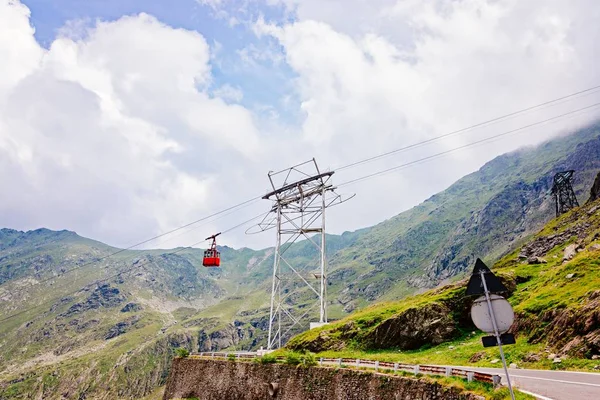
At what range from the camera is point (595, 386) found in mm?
14148

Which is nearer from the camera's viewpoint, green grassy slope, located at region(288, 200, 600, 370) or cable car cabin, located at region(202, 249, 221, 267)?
green grassy slope, located at region(288, 200, 600, 370)

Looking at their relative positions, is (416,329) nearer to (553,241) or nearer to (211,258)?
(211,258)

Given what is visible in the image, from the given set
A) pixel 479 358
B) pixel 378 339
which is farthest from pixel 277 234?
pixel 479 358

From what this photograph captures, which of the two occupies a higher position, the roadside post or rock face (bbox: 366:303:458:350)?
the roadside post

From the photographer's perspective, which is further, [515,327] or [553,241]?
[553,241]

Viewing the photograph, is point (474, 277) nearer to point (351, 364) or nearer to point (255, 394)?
point (351, 364)

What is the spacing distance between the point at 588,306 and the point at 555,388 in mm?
9554

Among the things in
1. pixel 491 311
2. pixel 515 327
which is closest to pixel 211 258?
pixel 515 327

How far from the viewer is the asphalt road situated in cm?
1323

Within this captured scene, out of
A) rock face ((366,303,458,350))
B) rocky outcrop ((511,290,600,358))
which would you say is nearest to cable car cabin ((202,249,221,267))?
rock face ((366,303,458,350))

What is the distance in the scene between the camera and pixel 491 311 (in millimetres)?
10648

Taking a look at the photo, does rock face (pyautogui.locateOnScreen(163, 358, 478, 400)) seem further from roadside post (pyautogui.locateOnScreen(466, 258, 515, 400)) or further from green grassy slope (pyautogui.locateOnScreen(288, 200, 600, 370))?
green grassy slope (pyautogui.locateOnScreen(288, 200, 600, 370))

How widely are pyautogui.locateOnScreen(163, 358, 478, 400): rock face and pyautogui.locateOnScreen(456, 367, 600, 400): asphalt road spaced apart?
235 cm

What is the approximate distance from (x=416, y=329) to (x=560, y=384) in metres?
17.5
